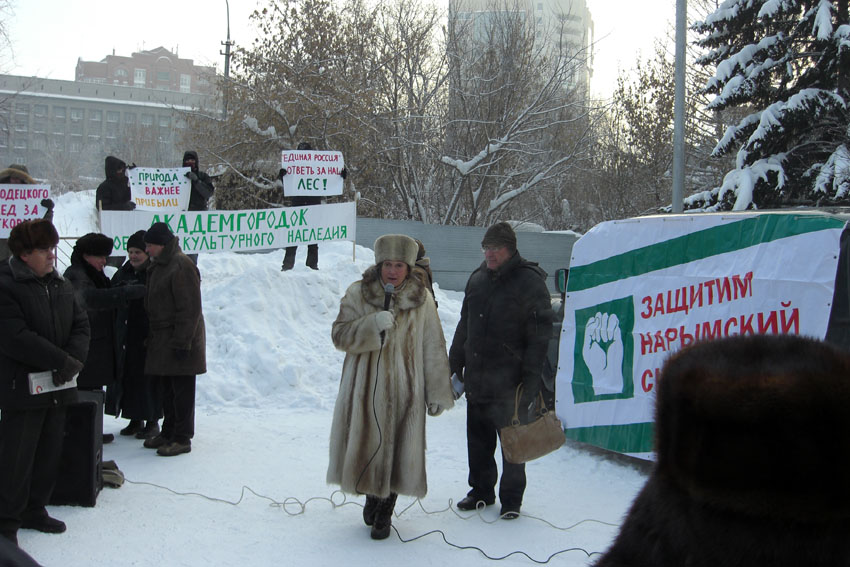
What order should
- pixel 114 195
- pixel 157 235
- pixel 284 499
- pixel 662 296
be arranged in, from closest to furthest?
pixel 284 499, pixel 662 296, pixel 157 235, pixel 114 195

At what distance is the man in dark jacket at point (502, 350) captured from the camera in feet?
17.4

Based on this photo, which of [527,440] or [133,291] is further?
[133,291]

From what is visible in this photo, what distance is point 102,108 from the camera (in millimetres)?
94625

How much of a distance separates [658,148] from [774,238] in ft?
61.8

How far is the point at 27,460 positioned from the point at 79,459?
801 mm

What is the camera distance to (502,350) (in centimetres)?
533

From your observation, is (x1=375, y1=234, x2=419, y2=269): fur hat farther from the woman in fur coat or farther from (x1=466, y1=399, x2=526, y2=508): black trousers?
(x1=466, y1=399, x2=526, y2=508): black trousers

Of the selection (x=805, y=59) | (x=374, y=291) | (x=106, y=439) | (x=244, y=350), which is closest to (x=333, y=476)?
(x=374, y=291)

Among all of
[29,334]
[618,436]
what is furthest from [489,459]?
[29,334]

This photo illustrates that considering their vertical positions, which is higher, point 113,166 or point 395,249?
point 113,166

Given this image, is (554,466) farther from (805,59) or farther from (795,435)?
(805,59)

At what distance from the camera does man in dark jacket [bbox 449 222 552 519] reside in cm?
529

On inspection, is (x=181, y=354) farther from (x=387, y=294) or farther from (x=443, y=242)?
(x=443, y=242)

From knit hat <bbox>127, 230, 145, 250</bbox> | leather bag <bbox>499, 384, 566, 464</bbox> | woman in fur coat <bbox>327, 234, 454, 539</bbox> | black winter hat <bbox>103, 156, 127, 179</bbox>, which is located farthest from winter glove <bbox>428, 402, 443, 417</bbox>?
black winter hat <bbox>103, 156, 127, 179</bbox>
